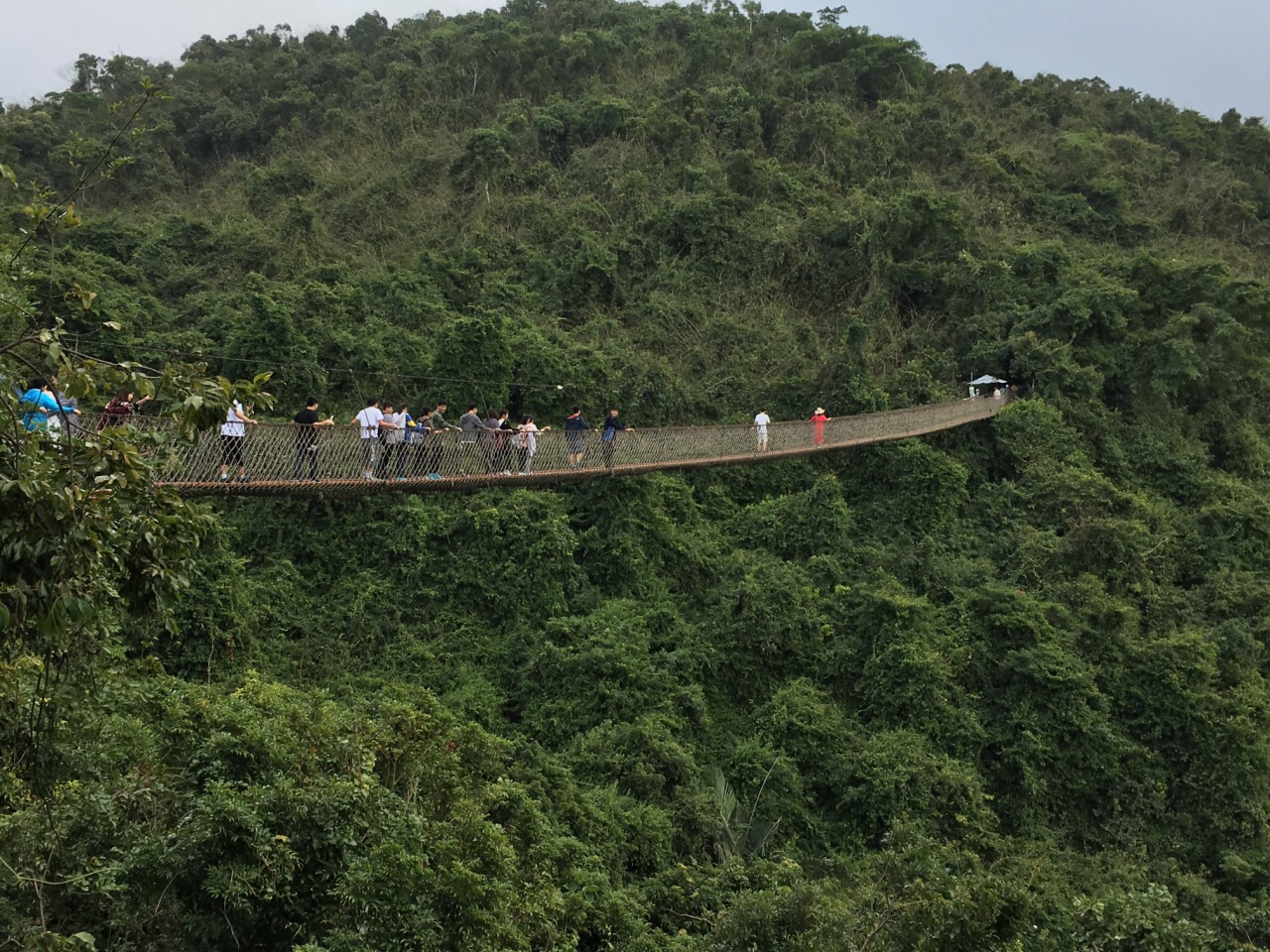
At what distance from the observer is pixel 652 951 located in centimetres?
733

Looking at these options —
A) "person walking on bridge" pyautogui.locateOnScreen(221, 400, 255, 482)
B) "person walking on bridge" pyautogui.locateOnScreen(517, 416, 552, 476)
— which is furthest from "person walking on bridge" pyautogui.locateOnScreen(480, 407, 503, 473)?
"person walking on bridge" pyautogui.locateOnScreen(221, 400, 255, 482)

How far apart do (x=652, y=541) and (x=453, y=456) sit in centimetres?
485

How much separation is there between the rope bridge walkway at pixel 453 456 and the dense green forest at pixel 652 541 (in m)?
1.18

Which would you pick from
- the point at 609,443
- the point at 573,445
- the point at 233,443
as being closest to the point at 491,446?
the point at 573,445

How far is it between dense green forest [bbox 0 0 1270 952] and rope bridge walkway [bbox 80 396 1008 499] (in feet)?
3.86

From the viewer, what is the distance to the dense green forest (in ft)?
18.7

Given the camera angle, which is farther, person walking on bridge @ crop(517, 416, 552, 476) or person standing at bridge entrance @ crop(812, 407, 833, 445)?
person standing at bridge entrance @ crop(812, 407, 833, 445)

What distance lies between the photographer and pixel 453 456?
916cm

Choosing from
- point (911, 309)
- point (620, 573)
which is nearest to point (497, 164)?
point (911, 309)

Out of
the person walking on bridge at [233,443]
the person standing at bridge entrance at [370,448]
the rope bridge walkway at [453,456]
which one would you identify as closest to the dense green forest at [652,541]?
the person walking on bridge at [233,443]

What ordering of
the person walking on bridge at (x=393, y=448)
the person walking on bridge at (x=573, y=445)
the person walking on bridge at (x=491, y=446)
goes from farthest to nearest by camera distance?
1. the person walking on bridge at (x=573, y=445)
2. the person walking on bridge at (x=491, y=446)
3. the person walking on bridge at (x=393, y=448)

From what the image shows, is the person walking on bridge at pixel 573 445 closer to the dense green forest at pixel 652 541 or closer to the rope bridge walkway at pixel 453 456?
the rope bridge walkway at pixel 453 456

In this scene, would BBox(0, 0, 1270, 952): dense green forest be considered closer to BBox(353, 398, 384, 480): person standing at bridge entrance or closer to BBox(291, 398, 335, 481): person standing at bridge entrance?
BBox(291, 398, 335, 481): person standing at bridge entrance

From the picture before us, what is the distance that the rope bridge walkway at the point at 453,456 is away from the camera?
7637 millimetres
